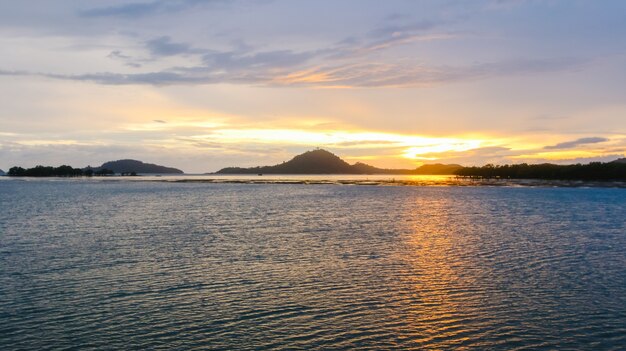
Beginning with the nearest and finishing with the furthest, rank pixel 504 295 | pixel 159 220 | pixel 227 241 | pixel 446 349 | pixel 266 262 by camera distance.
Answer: pixel 446 349
pixel 504 295
pixel 266 262
pixel 227 241
pixel 159 220

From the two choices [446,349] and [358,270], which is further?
[358,270]

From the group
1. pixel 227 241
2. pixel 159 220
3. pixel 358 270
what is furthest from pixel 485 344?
pixel 159 220

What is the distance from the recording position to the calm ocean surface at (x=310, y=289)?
877 inches

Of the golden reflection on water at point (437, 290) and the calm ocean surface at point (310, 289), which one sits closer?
the calm ocean surface at point (310, 289)

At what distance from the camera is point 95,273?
34.5 metres

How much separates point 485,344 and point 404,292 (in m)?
8.90

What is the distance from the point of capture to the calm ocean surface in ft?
73.1

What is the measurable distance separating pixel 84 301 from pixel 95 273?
7.36 metres

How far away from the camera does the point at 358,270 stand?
1421 inches

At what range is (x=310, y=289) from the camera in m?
30.4

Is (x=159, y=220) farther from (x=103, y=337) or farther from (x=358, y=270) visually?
(x=103, y=337)

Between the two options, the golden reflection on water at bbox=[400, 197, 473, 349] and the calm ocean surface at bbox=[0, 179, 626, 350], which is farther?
the golden reflection on water at bbox=[400, 197, 473, 349]

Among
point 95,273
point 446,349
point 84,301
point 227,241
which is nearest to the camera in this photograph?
point 446,349

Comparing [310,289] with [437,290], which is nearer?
[310,289]
